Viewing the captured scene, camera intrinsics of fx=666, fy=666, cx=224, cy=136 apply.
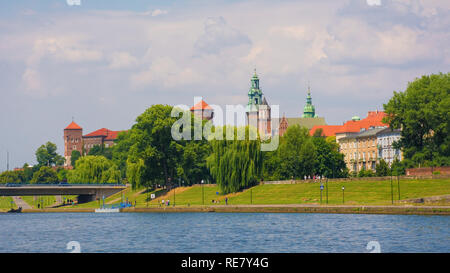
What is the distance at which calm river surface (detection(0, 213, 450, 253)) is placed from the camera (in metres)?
41.2

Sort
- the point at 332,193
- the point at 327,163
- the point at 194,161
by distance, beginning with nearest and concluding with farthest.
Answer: the point at 332,193, the point at 194,161, the point at 327,163

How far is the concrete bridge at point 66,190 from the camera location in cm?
11131

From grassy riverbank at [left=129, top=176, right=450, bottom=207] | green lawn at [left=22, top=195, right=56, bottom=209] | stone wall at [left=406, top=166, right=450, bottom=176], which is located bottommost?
green lawn at [left=22, top=195, right=56, bottom=209]

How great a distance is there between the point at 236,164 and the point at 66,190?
34.4 metres

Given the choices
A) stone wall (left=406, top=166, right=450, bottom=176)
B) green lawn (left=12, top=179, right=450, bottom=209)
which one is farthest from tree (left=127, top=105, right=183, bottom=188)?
stone wall (left=406, top=166, right=450, bottom=176)

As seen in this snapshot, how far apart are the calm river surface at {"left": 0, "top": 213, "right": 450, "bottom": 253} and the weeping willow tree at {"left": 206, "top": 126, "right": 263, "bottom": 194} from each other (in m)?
31.5

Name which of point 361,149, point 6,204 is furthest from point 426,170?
point 6,204

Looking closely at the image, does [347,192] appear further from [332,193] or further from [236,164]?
[236,164]

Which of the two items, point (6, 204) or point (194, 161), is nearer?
point (194, 161)

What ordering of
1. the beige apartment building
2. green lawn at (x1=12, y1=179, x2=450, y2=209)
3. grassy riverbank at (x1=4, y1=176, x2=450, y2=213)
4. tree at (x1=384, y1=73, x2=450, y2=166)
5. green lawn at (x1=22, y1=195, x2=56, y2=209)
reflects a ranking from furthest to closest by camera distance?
the beige apartment building → green lawn at (x1=22, y1=195, x2=56, y2=209) → tree at (x1=384, y1=73, x2=450, y2=166) → green lawn at (x1=12, y1=179, x2=450, y2=209) → grassy riverbank at (x1=4, y1=176, x2=450, y2=213)

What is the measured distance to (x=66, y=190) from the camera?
115625mm

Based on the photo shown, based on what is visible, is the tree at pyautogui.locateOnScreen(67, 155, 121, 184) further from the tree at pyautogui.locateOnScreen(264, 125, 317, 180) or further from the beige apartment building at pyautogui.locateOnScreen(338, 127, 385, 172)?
the beige apartment building at pyautogui.locateOnScreen(338, 127, 385, 172)
